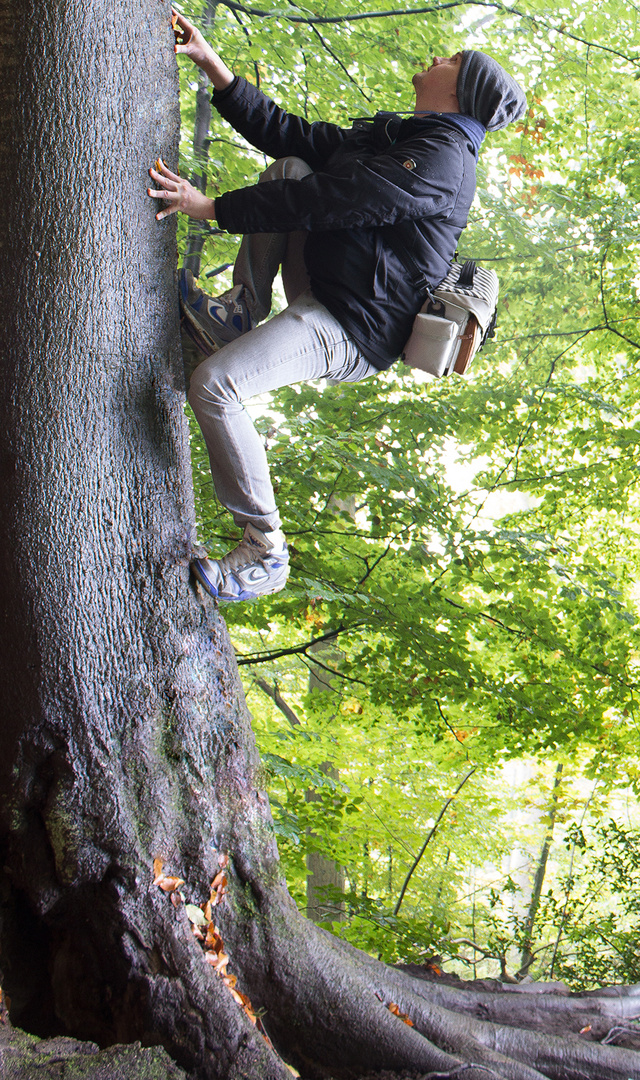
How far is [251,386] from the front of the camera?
2238mm

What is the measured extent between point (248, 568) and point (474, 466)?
16.6 ft

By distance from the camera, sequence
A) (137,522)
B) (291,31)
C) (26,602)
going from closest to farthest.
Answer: (26,602) → (137,522) → (291,31)

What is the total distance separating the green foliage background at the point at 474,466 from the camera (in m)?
4.54

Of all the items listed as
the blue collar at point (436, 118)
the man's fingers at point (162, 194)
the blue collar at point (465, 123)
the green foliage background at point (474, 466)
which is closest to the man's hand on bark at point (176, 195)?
the man's fingers at point (162, 194)

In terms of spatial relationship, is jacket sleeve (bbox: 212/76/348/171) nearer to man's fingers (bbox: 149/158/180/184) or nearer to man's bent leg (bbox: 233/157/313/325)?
man's bent leg (bbox: 233/157/313/325)

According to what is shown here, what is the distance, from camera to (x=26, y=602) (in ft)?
6.64

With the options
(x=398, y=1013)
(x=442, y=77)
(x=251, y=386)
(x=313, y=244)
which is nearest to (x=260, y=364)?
(x=251, y=386)

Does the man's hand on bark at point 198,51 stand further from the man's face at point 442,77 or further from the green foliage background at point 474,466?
the green foliage background at point 474,466

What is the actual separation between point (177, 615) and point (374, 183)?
4.77 feet

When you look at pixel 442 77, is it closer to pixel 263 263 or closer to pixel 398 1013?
pixel 263 263

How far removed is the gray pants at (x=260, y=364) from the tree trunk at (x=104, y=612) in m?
0.16

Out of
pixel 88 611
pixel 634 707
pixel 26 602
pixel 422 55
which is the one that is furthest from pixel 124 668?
pixel 422 55

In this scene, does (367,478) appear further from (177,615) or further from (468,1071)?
(468,1071)

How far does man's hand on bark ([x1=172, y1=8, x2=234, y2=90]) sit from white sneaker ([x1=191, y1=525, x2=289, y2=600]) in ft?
5.03
